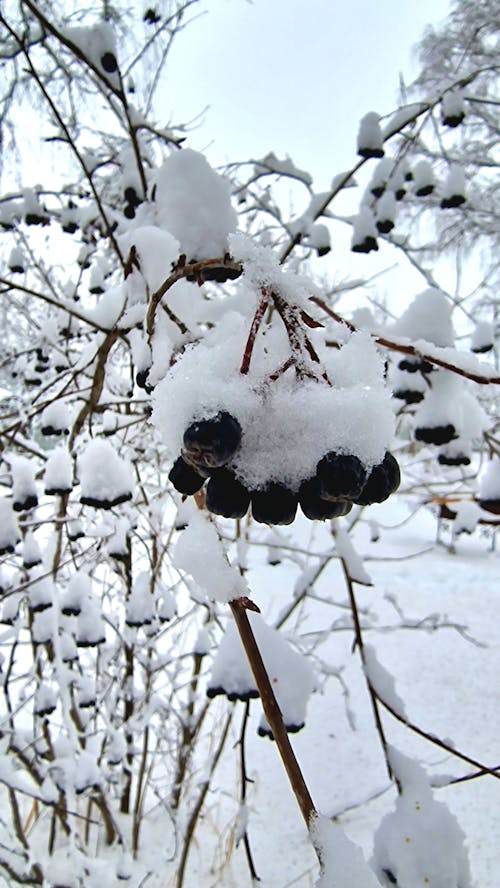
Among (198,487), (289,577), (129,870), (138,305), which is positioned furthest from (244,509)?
(289,577)

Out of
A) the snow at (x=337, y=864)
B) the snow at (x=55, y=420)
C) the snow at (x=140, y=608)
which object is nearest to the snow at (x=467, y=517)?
the snow at (x=140, y=608)

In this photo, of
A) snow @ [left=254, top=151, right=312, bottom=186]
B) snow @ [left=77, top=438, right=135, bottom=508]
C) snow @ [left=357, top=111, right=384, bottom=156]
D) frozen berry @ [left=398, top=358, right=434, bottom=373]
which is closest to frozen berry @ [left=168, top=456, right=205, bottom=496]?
snow @ [left=77, top=438, right=135, bottom=508]

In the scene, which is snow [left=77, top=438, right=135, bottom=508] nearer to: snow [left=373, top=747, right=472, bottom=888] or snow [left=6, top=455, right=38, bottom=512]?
snow [left=6, top=455, right=38, bottom=512]

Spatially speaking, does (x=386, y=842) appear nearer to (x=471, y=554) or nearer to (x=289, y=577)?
(x=289, y=577)

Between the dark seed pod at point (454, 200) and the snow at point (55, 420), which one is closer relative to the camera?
the snow at point (55, 420)

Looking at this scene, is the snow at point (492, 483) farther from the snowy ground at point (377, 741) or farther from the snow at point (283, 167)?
the snow at point (283, 167)
